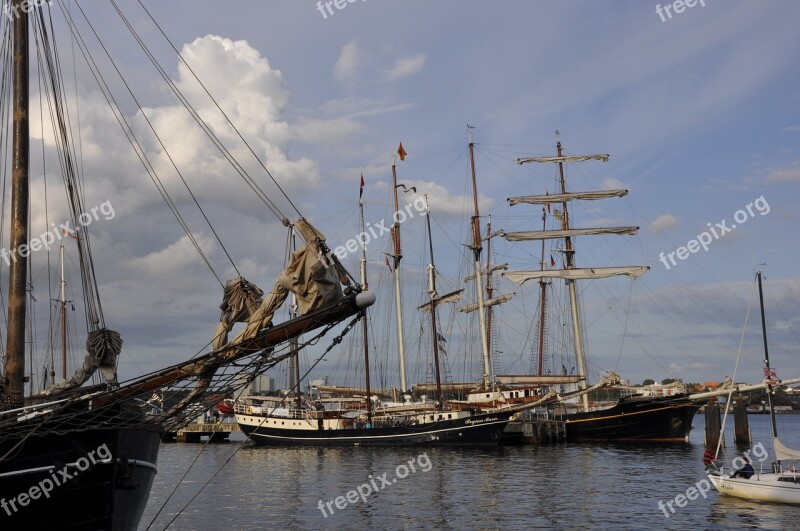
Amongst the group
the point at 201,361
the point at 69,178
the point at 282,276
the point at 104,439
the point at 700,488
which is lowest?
the point at 700,488

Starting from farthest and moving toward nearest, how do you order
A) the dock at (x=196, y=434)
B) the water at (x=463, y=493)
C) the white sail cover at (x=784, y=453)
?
the dock at (x=196, y=434) → the white sail cover at (x=784, y=453) → the water at (x=463, y=493)

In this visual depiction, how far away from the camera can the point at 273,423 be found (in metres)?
68.1

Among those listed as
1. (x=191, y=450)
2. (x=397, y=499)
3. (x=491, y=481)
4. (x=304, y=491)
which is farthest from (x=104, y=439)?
(x=191, y=450)

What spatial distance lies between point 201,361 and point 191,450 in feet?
199

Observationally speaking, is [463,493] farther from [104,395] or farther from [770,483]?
[104,395]

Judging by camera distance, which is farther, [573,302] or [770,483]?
[573,302]

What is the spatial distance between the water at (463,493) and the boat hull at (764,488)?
42 cm

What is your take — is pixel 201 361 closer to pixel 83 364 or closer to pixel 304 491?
pixel 83 364

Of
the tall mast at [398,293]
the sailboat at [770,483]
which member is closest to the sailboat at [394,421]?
the tall mast at [398,293]

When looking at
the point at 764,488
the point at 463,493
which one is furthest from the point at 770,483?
the point at 463,493

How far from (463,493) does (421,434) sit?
25.4 meters

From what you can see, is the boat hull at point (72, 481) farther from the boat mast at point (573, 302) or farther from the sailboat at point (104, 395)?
the boat mast at point (573, 302)

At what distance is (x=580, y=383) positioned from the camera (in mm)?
67375

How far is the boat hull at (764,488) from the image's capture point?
94.8 feet
